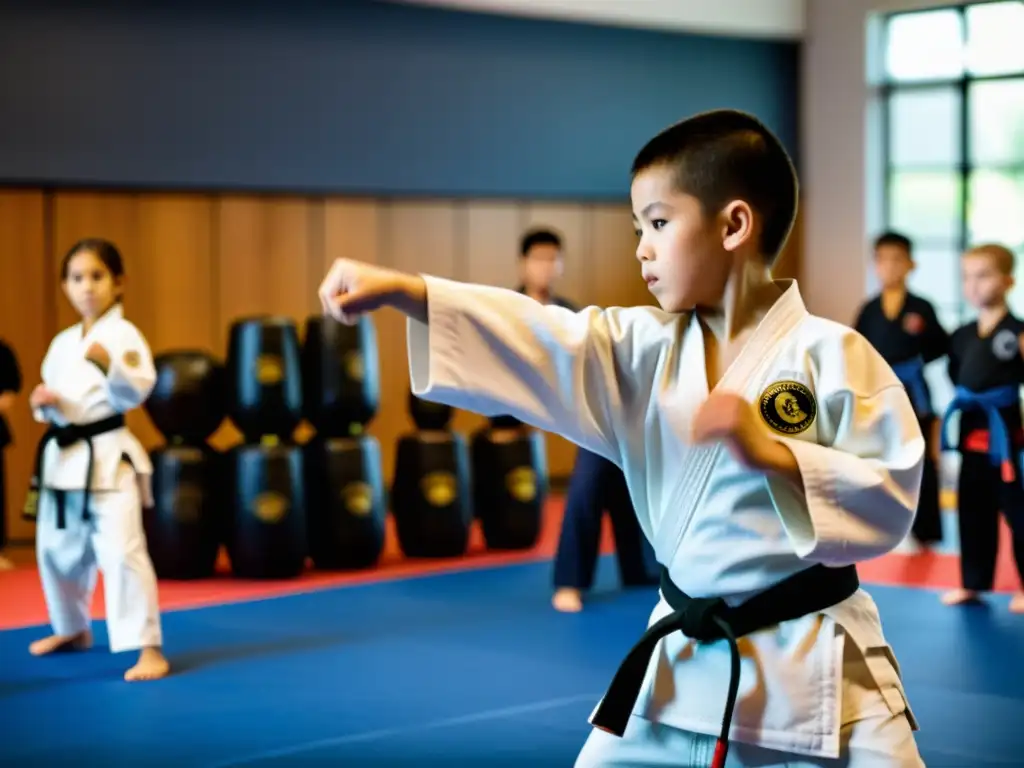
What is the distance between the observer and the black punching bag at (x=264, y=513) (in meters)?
6.29

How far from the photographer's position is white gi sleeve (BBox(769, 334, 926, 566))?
75.2 inches

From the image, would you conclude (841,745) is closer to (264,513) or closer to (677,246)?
(677,246)

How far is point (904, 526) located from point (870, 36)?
362 inches

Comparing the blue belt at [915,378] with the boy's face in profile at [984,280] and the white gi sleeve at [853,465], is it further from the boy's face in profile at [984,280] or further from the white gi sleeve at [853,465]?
the white gi sleeve at [853,465]

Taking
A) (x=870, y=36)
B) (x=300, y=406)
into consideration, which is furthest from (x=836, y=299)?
(x=300, y=406)

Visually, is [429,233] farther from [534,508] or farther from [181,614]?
[181,614]

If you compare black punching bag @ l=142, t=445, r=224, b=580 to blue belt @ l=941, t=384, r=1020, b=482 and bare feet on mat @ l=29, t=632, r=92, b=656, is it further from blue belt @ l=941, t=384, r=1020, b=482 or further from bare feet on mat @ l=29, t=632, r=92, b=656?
blue belt @ l=941, t=384, r=1020, b=482

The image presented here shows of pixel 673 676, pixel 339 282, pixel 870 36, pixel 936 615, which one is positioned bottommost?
pixel 936 615

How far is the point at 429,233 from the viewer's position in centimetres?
918

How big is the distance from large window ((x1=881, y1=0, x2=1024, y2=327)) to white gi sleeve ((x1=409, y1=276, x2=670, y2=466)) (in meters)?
8.62

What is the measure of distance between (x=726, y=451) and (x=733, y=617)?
0.23 m

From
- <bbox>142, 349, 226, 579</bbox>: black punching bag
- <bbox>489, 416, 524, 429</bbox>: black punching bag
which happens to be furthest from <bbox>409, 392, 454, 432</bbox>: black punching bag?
<bbox>142, 349, 226, 579</bbox>: black punching bag

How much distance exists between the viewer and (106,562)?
457 centimetres

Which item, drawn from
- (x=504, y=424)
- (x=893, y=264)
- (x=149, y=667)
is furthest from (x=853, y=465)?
(x=893, y=264)
